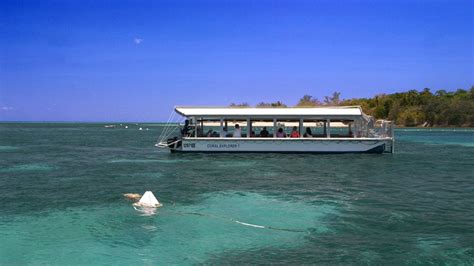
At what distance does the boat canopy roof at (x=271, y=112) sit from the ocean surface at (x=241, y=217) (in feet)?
27.9

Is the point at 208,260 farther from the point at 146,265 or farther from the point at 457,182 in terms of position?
the point at 457,182

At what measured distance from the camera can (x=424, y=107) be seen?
→ 16138 cm

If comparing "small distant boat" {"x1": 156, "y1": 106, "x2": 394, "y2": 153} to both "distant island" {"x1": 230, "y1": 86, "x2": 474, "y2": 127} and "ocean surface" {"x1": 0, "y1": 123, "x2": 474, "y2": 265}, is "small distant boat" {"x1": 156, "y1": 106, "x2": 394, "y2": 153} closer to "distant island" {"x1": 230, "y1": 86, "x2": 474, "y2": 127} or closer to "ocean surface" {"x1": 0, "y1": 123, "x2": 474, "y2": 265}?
"ocean surface" {"x1": 0, "y1": 123, "x2": 474, "y2": 265}

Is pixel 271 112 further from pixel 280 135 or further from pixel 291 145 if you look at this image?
pixel 291 145

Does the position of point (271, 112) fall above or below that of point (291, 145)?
above

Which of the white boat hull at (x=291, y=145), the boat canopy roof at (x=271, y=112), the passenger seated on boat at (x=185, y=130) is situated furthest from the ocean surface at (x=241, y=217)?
the passenger seated on boat at (x=185, y=130)

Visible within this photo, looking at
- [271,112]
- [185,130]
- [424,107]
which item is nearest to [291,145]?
[271,112]

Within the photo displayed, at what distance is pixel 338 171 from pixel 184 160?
11570 millimetres

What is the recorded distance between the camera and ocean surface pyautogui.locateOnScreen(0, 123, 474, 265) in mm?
11234

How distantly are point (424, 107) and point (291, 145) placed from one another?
138910 millimetres

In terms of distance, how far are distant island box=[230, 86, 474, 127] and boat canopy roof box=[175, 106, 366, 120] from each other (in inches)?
4009

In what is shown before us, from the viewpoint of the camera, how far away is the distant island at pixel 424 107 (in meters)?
152

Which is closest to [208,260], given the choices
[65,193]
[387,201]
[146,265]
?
[146,265]

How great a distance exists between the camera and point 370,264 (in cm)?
1052
